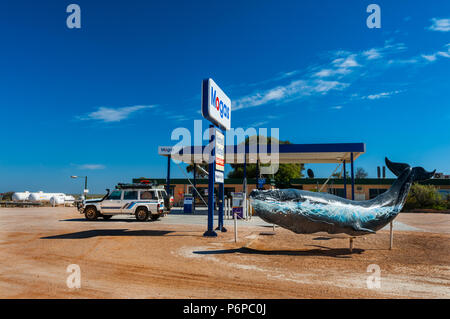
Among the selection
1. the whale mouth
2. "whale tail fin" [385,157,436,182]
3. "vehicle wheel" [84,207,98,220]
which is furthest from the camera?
"vehicle wheel" [84,207,98,220]

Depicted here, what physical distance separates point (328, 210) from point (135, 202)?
13.3 m

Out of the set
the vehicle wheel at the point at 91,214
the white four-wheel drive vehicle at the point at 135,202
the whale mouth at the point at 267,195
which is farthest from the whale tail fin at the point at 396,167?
the vehicle wheel at the point at 91,214

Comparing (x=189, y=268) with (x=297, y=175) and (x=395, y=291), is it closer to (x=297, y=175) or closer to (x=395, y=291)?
(x=395, y=291)

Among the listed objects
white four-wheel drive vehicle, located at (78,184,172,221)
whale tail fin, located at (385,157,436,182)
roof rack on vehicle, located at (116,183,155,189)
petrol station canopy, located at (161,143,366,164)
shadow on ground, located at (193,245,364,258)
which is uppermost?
petrol station canopy, located at (161,143,366,164)

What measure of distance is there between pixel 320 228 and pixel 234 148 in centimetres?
1419

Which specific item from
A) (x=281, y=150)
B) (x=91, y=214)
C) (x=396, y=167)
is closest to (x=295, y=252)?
(x=396, y=167)

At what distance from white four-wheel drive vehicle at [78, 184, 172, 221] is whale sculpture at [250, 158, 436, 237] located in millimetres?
10931

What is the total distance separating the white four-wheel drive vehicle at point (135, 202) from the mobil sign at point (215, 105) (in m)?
7.34

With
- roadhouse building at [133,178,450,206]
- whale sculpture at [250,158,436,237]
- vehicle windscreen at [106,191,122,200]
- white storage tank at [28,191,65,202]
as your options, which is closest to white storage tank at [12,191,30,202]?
white storage tank at [28,191,65,202]

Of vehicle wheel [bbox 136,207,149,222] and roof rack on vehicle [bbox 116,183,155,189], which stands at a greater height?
roof rack on vehicle [bbox 116,183,155,189]

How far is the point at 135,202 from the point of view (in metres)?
19.4

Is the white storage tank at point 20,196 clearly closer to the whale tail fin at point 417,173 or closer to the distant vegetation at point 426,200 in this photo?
the whale tail fin at point 417,173

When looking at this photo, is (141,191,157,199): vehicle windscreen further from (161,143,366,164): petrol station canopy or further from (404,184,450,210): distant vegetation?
(404,184,450,210): distant vegetation

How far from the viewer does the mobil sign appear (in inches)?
493
